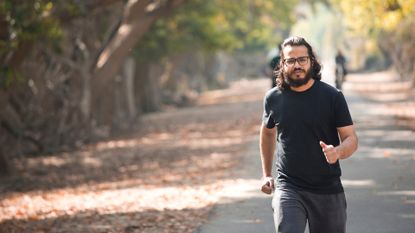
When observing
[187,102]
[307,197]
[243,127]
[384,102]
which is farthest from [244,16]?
[307,197]

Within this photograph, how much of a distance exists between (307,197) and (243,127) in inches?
797

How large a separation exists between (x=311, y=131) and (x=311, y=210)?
0.52 metres

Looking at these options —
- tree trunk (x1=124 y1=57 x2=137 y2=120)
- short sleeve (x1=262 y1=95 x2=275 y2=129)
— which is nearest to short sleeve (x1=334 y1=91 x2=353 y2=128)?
short sleeve (x1=262 y1=95 x2=275 y2=129)

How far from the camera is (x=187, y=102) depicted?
49.1m

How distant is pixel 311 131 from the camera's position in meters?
5.58

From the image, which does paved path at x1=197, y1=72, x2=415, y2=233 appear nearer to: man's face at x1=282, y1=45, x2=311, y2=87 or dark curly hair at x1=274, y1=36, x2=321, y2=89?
dark curly hair at x1=274, y1=36, x2=321, y2=89

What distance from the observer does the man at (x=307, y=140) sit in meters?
5.54

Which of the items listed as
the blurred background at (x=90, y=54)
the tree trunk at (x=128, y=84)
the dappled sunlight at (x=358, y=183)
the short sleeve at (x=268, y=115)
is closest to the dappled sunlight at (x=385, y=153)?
the blurred background at (x=90, y=54)

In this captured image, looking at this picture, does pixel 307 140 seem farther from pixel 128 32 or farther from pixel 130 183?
pixel 128 32

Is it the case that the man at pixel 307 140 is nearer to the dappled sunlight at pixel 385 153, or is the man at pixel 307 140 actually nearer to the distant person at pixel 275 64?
the distant person at pixel 275 64

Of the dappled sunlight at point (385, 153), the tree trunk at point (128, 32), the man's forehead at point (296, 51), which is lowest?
the dappled sunlight at point (385, 153)

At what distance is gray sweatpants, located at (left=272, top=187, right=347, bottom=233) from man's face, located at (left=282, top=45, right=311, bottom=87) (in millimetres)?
712

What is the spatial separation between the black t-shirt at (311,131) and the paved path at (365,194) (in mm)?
2829

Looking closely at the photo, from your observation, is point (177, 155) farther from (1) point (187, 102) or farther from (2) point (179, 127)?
(1) point (187, 102)
